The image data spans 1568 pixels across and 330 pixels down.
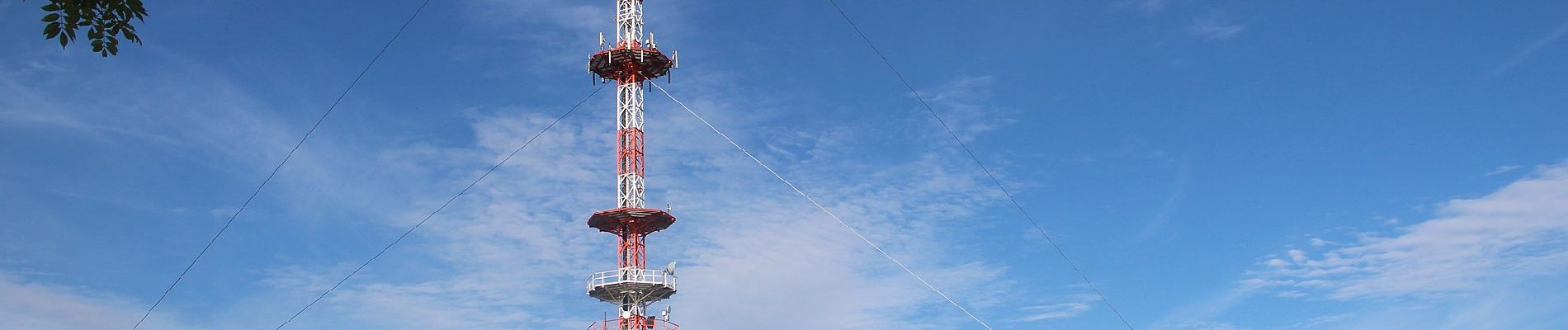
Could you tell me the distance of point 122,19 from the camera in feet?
81.5

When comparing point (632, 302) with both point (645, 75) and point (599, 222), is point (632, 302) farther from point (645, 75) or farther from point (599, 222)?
point (645, 75)

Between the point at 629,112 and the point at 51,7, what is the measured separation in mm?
81811

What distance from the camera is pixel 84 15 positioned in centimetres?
2458

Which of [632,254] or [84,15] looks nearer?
[84,15]

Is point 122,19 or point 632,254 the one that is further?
point 632,254

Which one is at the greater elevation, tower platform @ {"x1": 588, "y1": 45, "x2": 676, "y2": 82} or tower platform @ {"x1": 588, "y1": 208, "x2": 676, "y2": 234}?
tower platform @ {"x1": 588, "y1": 45, "x2": 676, "y2": 82}

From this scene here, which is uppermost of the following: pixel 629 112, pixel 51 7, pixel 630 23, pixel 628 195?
pixel 630 23

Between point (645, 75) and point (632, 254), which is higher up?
point (645, 75)

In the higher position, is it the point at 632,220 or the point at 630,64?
the point at 630,64

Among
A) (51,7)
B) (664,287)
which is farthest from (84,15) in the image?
(664,287)

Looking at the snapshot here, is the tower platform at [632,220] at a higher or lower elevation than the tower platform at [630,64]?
lower

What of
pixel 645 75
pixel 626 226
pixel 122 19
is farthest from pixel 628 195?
pixel 122 19

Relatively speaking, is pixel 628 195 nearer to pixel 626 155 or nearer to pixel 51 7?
pixel 626 155

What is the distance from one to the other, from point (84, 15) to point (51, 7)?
586 millimetres
